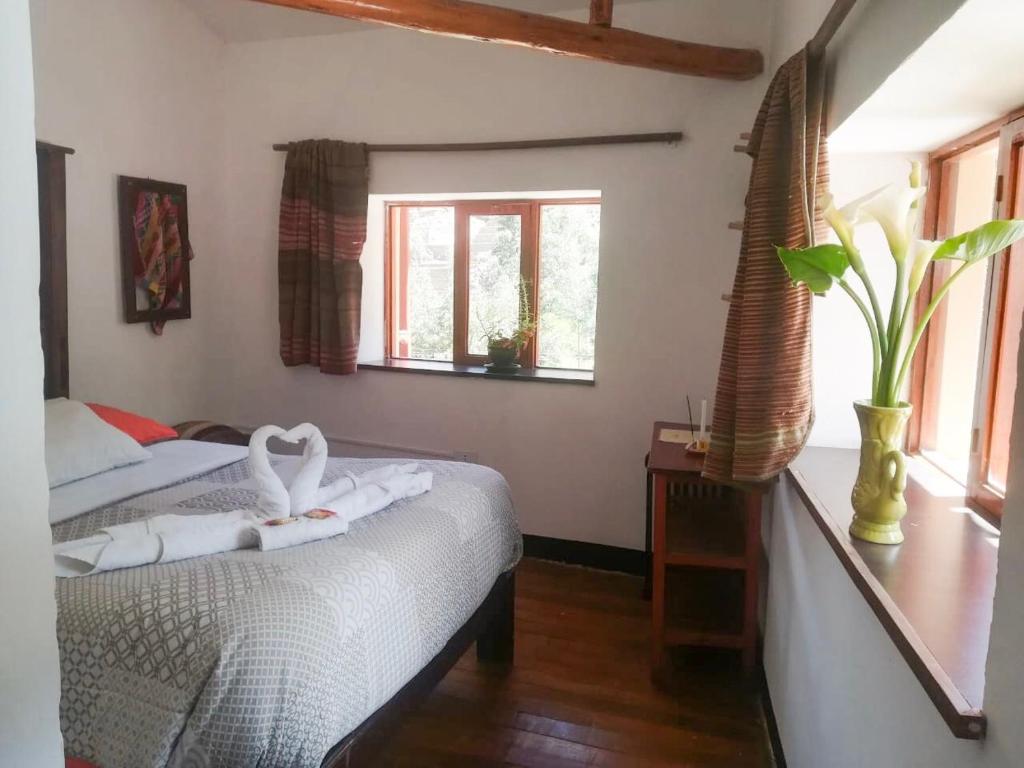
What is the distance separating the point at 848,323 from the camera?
85.4 inches

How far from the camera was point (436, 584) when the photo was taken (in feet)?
6.28

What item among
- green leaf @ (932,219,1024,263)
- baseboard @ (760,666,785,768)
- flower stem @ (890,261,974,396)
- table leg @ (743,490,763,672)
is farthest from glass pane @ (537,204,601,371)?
green leaf @ (932,219,1024,263)

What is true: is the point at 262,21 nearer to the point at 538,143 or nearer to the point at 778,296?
the point at 538,143

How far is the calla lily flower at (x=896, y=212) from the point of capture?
1.38 meters

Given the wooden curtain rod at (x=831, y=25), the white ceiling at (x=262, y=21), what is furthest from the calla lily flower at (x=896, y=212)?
the white ceiling at (x=262, y=21)

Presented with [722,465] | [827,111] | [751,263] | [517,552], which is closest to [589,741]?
[517,552]

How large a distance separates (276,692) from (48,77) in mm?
2707

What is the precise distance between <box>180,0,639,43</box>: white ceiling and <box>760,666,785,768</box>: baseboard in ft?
10.6

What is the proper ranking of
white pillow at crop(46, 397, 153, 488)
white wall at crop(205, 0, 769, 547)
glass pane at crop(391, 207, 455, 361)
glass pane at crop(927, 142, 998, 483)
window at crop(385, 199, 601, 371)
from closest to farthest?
glass pane at crop(927, 142, 998, 483) → white pillow at crop(46, 397, 153, 488) → white wall at crop(205, 0, 769, 547) → window at crop(385, 199, 601, 371) → glass pane at crop(391, 207, 455, 361)

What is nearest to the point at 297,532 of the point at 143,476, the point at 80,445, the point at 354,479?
the point at 354,479

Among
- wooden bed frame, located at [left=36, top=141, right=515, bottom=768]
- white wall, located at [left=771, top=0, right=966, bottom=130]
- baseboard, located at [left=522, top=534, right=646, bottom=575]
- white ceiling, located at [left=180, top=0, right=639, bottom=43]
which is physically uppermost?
white ceiling, located at [left=180, top=0, right=639, bottom=43]

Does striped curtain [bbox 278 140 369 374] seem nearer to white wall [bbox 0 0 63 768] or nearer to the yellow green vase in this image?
the yellow green vase

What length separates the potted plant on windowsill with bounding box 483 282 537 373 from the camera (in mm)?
3566

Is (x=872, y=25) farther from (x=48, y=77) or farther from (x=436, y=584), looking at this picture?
(x=48, y=77)
